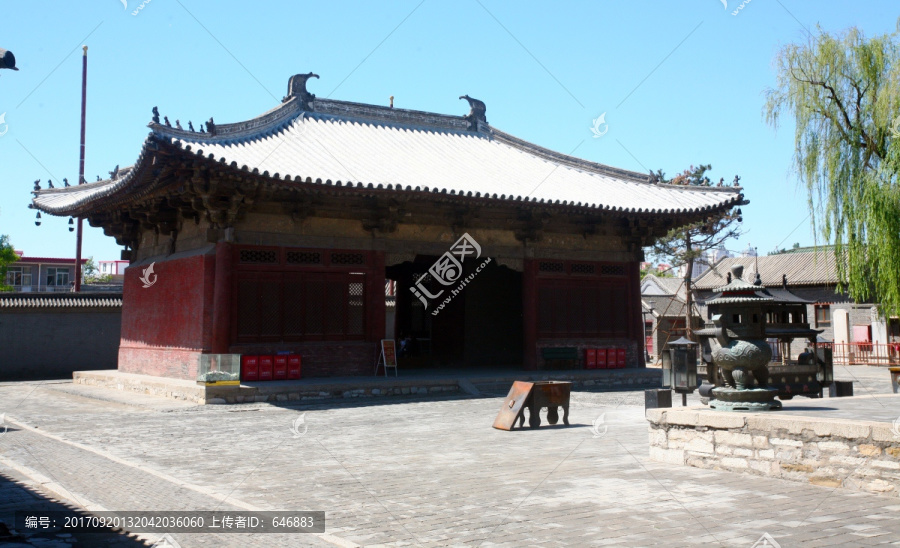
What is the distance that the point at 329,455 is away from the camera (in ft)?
27.1

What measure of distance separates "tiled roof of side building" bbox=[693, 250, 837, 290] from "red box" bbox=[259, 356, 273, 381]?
2184 cm

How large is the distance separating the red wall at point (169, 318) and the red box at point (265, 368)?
3.42 ft

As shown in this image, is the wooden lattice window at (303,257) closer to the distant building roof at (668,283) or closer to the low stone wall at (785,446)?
the low stone wall at (785,446)

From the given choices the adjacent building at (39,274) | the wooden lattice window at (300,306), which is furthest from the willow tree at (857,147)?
the adjacent building at (39,274)

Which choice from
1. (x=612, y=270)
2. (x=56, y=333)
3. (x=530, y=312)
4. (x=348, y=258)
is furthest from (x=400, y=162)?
(x=56, y=333)

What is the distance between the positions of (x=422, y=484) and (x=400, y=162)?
1263cm

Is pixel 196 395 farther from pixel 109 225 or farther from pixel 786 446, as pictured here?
pixel 786 446

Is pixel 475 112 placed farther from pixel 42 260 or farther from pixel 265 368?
pixel 42 260

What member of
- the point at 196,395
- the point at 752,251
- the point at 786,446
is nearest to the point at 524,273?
the point at 196,395

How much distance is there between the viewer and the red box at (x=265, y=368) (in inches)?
589

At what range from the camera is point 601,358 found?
63.0ft

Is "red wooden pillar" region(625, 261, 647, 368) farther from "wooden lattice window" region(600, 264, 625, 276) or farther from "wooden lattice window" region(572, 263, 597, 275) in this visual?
"wooden lattice window" region(572, 263, 597, 275)

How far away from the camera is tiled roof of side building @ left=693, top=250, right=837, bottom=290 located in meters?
33.2

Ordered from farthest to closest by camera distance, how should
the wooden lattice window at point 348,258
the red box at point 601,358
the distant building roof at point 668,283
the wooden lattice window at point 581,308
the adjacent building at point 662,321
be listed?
the distant building roof at point 668,283 → the adjacent building at point 662,321 → the red box at point 601,358 → the wooden lattice window at point 581,308 → the wooden lattice window at point 348,258
